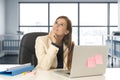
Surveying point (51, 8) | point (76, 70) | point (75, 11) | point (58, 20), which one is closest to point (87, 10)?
point (75, 11)

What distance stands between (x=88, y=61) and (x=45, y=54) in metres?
0.55

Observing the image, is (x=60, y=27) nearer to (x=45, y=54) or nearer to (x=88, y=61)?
(x=45, y=54)

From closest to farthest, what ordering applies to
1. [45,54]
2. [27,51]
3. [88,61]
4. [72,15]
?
[88,61], [45,54], [27,51], [72,15]

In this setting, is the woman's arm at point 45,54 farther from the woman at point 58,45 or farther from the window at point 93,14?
the window at point 93,14

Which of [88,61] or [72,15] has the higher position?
[72,15]

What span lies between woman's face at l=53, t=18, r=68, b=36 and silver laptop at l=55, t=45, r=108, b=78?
49 centimetres

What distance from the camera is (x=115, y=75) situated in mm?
1727

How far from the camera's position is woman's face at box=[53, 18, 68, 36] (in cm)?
204

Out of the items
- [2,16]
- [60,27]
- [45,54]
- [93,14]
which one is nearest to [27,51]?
[45,54]

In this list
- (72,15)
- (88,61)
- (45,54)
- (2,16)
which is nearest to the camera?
(88,61)

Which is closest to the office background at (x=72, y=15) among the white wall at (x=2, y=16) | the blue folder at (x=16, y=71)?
the white wall at (x=2, y=16)

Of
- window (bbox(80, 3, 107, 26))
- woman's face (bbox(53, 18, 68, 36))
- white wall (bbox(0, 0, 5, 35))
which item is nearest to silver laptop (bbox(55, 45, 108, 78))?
woman's face (bbox(53, 18, 68, 36))

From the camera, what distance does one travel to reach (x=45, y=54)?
2016mm

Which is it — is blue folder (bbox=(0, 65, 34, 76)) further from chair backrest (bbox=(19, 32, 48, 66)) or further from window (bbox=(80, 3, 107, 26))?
window (bbox=(80, 3, 107, 26))
